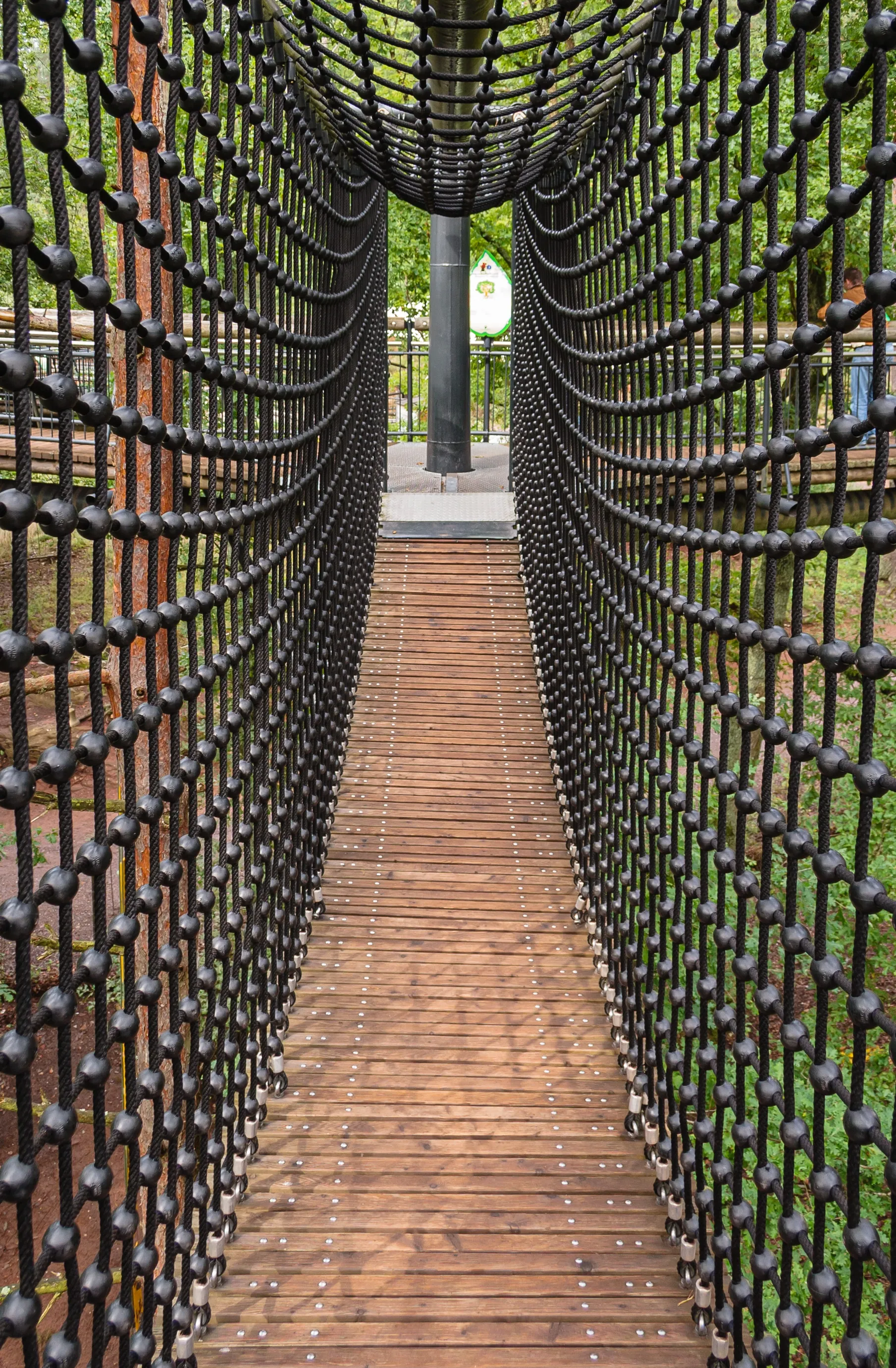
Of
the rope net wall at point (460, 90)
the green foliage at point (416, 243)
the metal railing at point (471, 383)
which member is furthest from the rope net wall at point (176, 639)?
the green foliage at point (416, 243)

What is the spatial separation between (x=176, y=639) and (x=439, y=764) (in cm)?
291

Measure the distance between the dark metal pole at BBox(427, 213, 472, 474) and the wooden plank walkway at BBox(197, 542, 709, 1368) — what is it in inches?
148

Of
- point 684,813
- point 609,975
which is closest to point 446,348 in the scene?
point 609,975

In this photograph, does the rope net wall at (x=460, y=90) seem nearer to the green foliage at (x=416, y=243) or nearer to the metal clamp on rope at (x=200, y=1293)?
the metal clamp on rope at (x=200, y=1293)

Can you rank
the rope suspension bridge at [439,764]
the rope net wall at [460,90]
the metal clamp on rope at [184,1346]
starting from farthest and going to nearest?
the rope net wall at [460,90] < the metal clamp on rope at [184,1346] < the rope suspension bridge at [439,764]

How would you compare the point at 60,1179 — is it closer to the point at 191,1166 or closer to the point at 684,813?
the point at 191,1166

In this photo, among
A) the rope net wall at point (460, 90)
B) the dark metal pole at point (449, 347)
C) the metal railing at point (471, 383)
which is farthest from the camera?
the metal railing at point (471, 383)

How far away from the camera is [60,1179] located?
148cm

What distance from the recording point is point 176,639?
6.34ft

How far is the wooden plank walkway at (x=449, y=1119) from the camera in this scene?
2344 millimetres

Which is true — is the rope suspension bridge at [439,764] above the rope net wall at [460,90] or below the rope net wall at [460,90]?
below

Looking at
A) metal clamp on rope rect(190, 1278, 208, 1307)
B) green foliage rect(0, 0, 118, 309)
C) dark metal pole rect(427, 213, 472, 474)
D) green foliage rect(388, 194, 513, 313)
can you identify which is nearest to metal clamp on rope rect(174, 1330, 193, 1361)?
metal clamp on rope rect(190, 1278, 208, 1307)

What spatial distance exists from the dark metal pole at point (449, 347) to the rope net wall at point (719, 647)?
2.76 m

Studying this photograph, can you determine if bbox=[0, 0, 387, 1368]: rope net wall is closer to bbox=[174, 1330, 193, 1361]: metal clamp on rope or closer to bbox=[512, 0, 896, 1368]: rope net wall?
bbox=[174, 1330, 193, 1361]: metal clamp on rope
